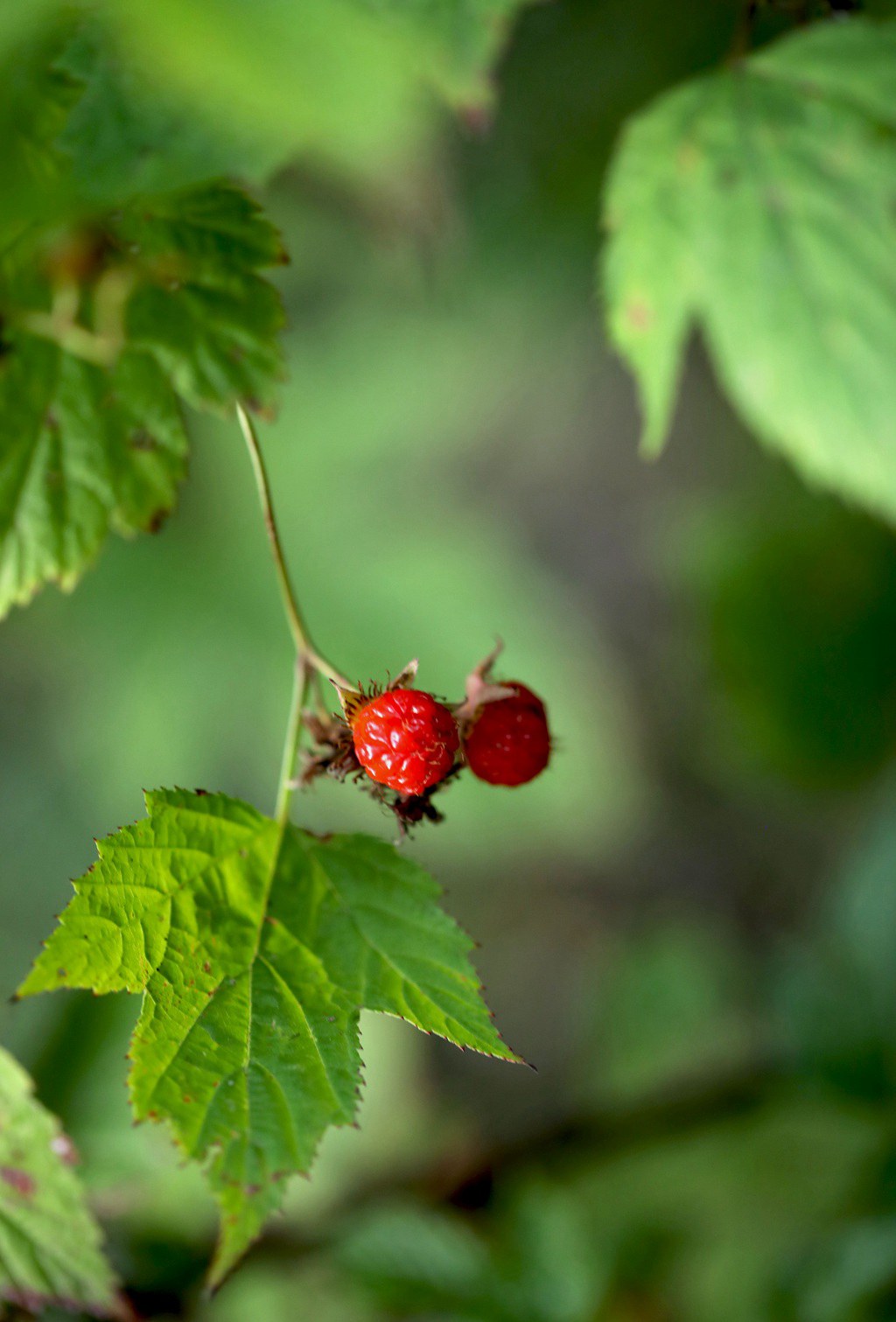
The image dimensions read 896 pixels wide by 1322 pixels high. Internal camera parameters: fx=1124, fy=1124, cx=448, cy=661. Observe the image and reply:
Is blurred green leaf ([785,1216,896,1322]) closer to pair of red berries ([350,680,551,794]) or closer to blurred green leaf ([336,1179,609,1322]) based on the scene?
blurred green leaf ([336,1179,609,1322])

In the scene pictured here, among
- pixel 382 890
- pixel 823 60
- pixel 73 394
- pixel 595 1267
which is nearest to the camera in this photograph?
pixel 382 890

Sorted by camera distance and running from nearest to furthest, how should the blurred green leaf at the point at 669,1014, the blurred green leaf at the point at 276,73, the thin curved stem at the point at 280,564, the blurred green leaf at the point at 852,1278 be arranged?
the blurred green leaf at the point at 276,73 < the thin curved stem at the point at 280,564 < the blurred green leaf at the point at 852,1278 < the blurred green leaf at the point at 669,1014

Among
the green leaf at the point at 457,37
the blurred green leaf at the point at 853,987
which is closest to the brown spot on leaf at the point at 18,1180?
the green leaf at the point at 457,37

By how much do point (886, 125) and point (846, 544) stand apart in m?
1.75

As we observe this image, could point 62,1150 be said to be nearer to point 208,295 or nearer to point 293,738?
point 293,738

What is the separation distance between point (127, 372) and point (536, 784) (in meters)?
1.78

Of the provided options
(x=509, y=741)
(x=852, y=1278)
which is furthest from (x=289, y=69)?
(x=852, y=1278)

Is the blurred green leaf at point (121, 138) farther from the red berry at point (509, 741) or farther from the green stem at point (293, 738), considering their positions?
the red berry at point (509, 741)

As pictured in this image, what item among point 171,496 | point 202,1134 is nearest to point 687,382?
point 171,496

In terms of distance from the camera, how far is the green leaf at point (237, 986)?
A: 1.04 m

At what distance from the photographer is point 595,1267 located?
232 cm

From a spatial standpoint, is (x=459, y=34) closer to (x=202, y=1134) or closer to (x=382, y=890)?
(x=382, y=890)

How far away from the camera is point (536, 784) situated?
286 cm

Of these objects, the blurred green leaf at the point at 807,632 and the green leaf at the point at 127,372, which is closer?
the green leaf at the point at 127,372
